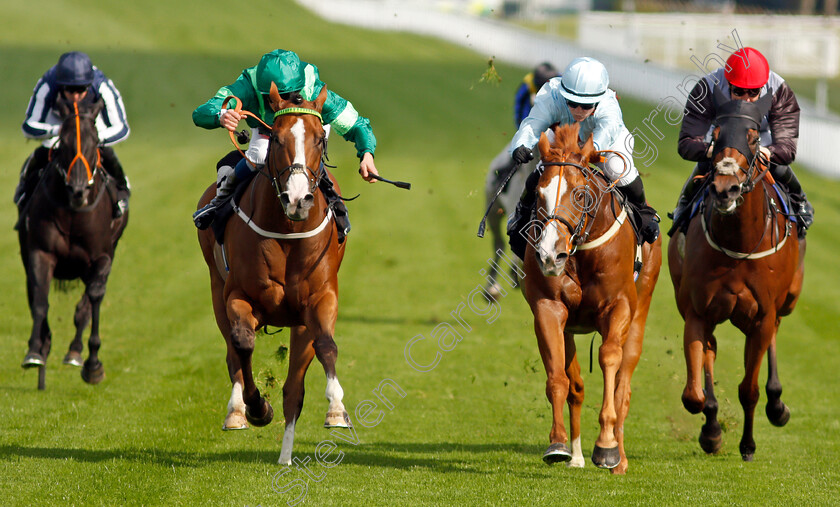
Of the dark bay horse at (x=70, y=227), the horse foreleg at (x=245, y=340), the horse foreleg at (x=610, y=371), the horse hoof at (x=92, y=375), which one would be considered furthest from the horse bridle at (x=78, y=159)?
the horse foreleg at (x=610, y=371)

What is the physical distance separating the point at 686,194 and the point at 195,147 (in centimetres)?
1710

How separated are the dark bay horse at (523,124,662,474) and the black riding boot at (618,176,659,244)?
23 cm

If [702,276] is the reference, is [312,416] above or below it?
below

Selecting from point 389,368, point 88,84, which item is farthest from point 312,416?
point 88,84

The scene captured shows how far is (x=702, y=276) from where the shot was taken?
23.4 ft

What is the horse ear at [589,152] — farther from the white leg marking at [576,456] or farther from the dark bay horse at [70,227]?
the dark bay horse at [70,227]

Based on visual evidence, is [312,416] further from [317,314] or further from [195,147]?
[195,147]

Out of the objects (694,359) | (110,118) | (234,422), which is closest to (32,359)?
(110,118)

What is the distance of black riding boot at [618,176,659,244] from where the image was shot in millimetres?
6941

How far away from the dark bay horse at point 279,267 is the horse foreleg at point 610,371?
151 cm

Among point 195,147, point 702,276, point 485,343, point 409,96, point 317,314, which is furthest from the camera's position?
point 409,96

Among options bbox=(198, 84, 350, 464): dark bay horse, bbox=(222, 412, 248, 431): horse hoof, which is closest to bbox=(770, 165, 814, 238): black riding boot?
bbox=(198, 84, 350, 464): dark bay horse

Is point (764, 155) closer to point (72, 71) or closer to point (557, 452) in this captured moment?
point (557, 452)

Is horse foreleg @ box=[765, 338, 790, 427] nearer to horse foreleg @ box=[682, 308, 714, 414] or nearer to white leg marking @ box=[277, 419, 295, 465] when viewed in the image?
horse foreleg @ box=[682, 308, 714, 414]
